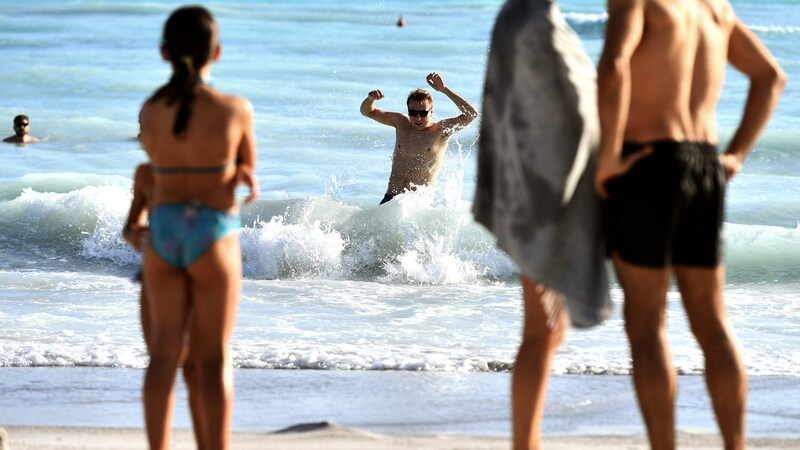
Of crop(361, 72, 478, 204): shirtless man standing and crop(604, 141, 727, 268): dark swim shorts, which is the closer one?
crop(604, 141, 727, 268): dark swim shorts

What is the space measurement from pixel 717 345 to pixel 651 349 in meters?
0.22

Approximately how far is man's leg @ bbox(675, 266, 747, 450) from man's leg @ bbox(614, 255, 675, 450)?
0.11 m

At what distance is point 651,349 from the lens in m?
3.88

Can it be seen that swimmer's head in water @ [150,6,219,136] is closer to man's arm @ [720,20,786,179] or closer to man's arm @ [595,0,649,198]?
man's arm @ [595,0,649,198]

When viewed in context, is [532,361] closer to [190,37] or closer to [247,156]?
[247,156]

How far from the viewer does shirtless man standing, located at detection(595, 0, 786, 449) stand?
149 inches

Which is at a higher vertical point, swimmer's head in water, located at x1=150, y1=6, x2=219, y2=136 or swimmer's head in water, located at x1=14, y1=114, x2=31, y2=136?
swimmer's head in water, located at x1=150, y1=6, x2=219, y2=136

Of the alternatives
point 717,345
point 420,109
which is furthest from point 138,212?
point 420,109

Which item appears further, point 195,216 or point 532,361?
point 532,361

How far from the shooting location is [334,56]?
27453 millimetres

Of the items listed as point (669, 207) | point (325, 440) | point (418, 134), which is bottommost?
point (325, 440)

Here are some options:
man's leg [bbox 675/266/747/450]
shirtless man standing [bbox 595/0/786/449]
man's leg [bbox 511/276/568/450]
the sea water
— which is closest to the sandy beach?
the sea water

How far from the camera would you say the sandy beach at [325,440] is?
5.00m

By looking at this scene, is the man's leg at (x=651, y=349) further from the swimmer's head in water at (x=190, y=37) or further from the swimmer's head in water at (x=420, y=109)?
the swimmer's head in water at (x=420, y=109)
